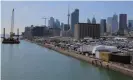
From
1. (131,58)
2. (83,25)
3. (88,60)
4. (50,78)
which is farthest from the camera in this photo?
(83,25)

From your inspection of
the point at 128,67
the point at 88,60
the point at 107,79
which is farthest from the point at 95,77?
the point at 88,60

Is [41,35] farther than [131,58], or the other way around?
[41,35]

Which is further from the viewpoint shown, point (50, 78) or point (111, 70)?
point (111, 70)

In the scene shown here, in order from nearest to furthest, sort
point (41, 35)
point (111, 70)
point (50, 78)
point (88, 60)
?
point (50, 78) → point (111, 70) → point (88, 60) → point (41, 35)

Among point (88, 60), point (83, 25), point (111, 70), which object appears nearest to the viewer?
point (111, 70)

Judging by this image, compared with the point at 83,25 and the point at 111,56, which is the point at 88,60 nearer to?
the point at 111,56

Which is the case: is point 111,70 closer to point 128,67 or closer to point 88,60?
point 128,67

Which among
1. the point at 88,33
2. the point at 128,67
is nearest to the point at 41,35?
the point at 88,33

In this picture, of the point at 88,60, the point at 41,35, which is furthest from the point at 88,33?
the point at 88,60

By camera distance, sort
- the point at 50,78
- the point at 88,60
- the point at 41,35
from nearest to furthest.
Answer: the point at 50,78
the point at 88,60
the point at 41,35
